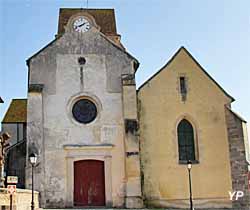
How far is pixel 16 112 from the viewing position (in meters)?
38.6

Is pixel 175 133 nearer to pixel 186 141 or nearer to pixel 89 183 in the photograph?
pixel 186 141

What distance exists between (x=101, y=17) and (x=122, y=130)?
612 inches

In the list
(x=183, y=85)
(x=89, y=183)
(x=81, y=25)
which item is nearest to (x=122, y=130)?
(x=89, y=183)

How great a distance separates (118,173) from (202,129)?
550 cm

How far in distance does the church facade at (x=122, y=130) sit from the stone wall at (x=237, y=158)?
6 centimetres

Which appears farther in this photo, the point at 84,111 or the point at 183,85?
the point at 183,85

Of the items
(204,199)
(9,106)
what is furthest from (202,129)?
(9,106)

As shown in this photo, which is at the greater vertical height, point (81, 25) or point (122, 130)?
point (81, 25)

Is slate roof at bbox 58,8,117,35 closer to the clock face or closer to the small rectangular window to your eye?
the clock face

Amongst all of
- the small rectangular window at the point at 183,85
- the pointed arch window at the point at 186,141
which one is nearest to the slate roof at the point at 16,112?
the small rectangular window at the point at 183,85

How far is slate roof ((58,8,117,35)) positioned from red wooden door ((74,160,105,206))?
1459 centimetres

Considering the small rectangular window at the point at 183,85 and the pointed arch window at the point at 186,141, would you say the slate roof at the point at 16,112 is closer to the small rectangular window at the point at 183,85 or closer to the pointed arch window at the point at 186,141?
the small rectangular window at the point at 183,85

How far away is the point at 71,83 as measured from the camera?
81.6ft

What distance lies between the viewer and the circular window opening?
80.9 ft
